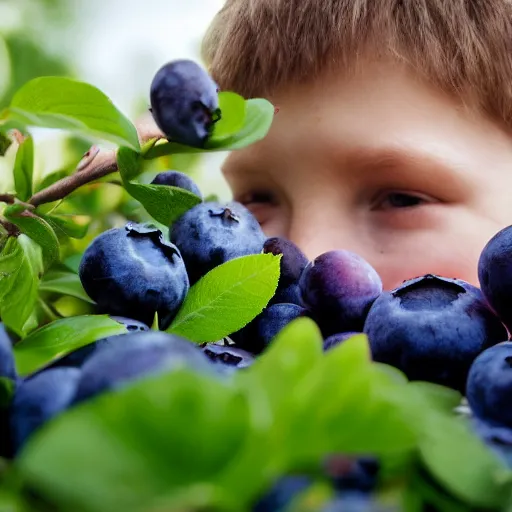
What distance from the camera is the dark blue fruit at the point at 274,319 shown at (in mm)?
518

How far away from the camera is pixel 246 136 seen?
0.48m

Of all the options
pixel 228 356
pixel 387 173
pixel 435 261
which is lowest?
pixel 435 261

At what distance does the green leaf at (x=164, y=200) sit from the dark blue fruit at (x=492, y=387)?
288mm

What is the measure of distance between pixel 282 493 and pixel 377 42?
1.23 metres

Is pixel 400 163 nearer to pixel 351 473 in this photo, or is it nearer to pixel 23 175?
pixel 23 175

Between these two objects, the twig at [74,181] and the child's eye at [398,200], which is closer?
the twig at [74,181]

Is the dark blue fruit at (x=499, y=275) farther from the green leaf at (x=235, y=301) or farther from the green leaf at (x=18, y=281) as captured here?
the green leaf at (x=18, y=281)

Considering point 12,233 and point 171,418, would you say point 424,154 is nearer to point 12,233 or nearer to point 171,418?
point 12,233

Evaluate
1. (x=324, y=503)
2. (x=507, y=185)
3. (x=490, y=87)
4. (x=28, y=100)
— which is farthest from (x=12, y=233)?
(x=490, y=87)

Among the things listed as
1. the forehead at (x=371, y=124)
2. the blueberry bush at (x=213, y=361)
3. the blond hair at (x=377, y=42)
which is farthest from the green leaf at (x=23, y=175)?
the blond hair at (x=377, y=42)

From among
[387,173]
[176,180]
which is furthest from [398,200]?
[176,180]

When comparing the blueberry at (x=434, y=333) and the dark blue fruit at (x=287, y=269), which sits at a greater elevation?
the blueberry at (x=434, y=333)

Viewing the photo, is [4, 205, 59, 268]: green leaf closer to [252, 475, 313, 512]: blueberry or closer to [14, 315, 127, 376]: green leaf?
[14, 315, 127, 376]: green leaf

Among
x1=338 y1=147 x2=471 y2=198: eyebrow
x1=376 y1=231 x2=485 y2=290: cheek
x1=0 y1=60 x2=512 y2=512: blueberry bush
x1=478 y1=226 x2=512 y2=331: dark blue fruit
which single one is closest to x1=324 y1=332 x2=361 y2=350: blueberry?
x1=0 y1=60 x2=512 y2=512: blueberry bush
